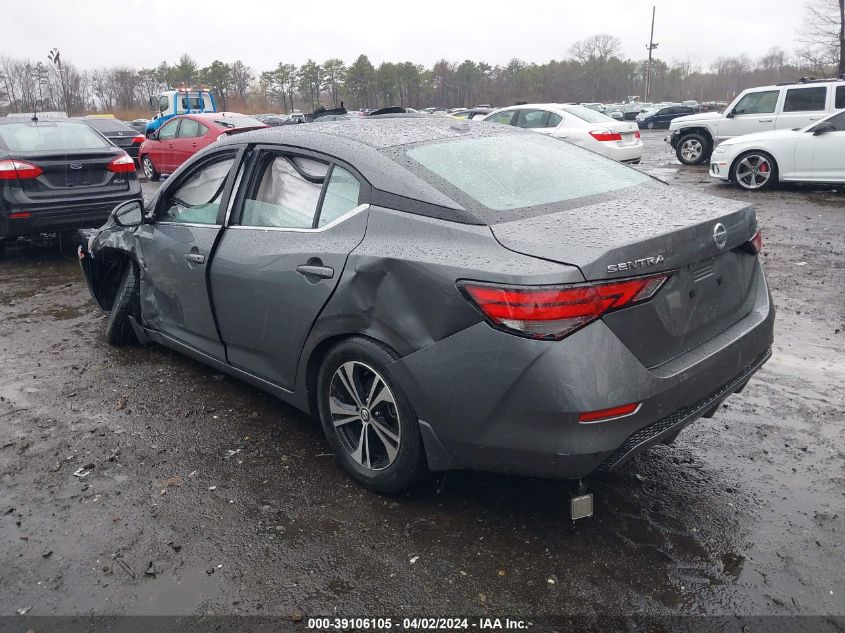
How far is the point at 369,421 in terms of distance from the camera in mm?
3027

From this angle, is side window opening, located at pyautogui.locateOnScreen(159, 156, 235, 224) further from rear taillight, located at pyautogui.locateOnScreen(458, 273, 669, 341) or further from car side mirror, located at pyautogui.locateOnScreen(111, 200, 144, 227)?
rear taillight, located at pyautogui.locateOnScreen(458, 273, 669, 341)

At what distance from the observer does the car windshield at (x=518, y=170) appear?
298cm

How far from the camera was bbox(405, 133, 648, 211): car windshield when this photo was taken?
9.79 ft

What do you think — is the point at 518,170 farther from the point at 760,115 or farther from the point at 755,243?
the point at 760,115

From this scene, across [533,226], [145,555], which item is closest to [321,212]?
[533,226]

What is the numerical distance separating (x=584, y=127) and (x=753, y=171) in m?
3.25

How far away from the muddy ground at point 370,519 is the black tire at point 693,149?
13677 millimetres

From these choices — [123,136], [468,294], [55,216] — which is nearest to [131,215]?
[468,294]

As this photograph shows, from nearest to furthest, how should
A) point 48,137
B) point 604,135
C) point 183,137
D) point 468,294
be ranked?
point 468,294 → point 48,137 → point 604,135 → point 183,137

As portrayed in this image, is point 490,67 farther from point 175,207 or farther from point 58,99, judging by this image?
point 175,207

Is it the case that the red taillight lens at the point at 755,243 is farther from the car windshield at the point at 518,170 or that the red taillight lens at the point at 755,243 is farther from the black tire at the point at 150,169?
the black tire at the point at 150,169

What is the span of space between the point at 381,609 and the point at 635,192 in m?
2.16

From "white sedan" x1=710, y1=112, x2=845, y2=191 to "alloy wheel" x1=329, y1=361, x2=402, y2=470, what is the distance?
10920mm

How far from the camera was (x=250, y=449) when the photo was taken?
3.62 metres
